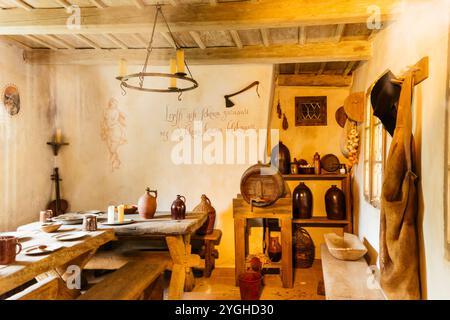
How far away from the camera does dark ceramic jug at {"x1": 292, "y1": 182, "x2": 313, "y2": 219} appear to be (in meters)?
4.77

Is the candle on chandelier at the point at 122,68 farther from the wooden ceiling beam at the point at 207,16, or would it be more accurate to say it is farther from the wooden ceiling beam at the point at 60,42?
the wooden ceiling beam at the point at 60,42

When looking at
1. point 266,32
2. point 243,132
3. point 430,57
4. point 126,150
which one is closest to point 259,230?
point 243,132

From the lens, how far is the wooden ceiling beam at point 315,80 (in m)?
4.97

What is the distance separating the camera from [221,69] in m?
4.58

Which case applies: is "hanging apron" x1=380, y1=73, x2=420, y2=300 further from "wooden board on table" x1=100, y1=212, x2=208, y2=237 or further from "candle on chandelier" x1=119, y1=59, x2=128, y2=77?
"candle on chandelier" x1=119, y1=59, x2=128, y2=77

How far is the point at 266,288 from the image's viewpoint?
154 inches

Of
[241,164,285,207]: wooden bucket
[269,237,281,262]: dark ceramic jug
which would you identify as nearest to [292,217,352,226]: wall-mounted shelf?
[269,237,281,262]: dark ceramic jug

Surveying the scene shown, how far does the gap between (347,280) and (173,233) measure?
4.62 feet

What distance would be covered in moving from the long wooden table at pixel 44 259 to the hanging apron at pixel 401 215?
198 centimetres

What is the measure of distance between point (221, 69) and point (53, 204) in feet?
9.43

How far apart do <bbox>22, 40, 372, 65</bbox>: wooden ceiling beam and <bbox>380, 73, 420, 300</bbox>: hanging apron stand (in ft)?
5.46

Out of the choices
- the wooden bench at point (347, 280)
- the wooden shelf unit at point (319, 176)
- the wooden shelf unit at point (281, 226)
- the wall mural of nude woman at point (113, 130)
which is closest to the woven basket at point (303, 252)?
the wooden shelf unit at point (281, 226)

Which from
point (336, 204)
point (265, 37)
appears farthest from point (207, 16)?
point (336, 204)
